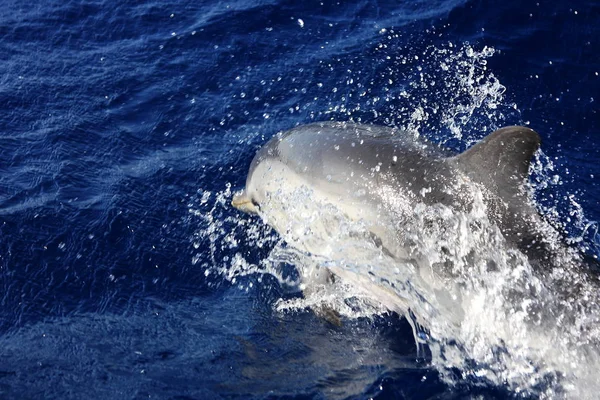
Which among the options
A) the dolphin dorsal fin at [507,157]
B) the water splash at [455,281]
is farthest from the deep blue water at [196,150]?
the dolphin dorsal fin at [507,157]

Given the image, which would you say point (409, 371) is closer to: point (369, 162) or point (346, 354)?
point (346, 354)

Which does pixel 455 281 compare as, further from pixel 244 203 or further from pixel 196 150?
pixel 196 150

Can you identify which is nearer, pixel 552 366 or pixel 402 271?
pixel 552 366

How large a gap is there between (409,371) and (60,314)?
3.42m

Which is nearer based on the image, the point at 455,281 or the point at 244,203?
the point at 455,281

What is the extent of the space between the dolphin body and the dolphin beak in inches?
0.9

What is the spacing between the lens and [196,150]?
9992mm

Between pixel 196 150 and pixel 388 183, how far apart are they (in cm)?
397

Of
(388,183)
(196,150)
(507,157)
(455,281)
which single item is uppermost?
(507,157)

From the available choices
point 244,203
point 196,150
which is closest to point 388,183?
point 244,203

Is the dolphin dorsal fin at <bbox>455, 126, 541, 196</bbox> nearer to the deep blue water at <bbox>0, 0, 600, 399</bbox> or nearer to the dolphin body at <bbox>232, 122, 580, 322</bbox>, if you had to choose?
the dolphin body at <bbox>232, 122, 580, 322</bbox>

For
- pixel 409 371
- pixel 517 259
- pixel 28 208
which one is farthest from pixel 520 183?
pixel 28 208

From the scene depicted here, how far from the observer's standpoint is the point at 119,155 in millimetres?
9969

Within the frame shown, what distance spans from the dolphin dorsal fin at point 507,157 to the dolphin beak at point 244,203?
3025 mm
